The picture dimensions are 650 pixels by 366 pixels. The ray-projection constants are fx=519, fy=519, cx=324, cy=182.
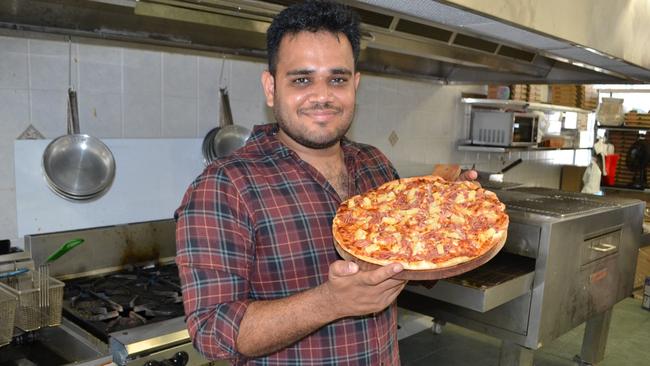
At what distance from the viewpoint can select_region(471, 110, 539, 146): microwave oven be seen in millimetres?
3896

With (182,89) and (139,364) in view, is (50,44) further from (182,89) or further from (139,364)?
(139,364)

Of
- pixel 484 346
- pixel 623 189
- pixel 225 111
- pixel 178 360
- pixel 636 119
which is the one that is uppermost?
pixel 636 119

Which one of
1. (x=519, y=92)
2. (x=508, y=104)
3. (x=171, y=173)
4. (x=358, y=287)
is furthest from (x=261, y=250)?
(x=519, y=92)

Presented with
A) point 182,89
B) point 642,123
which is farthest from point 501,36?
point 642,123

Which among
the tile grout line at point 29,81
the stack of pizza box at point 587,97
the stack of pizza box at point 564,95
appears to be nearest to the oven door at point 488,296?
the tile grout line at point 29,81

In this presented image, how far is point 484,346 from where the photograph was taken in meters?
3.12

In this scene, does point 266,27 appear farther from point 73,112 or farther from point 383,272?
point 383,272

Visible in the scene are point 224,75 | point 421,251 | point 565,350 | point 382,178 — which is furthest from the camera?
point 565,350

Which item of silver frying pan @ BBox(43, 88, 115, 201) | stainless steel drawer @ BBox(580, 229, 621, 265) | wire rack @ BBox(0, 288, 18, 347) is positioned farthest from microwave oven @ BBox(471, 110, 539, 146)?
wire rack @ BBox(0, 288, 18, 347)

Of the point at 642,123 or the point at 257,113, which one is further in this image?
the point at 642,123

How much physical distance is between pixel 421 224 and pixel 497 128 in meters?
3.09

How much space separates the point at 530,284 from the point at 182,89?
5.35 feet

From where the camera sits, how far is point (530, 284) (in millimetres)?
1992

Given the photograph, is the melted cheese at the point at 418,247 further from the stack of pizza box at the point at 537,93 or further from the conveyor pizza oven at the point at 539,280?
the stack of pizza box at the point at 537,93
